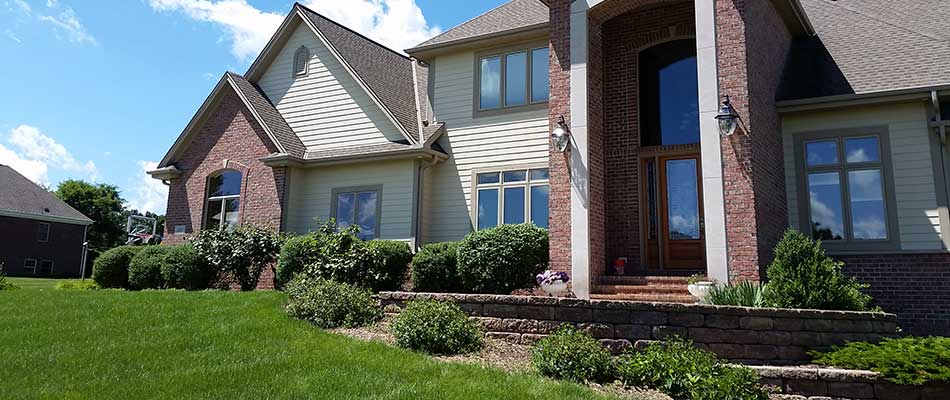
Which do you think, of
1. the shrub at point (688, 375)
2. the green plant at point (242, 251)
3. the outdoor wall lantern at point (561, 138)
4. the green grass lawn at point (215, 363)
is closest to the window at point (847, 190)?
the outdoor wall lantern at point (561, 138)

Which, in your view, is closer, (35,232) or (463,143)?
(463,143)

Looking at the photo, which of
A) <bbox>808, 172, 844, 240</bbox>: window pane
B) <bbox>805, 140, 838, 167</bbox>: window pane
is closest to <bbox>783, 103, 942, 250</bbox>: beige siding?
<bbox>805, 140, 838, 167</bbox>: window pane

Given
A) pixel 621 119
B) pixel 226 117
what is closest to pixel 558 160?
pixel 621 119

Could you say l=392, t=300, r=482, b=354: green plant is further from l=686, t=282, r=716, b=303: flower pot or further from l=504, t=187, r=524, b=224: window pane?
l=504, t=187, r=524, b=224: window pane

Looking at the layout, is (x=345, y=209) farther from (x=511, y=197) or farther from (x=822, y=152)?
(x=822, y=152)

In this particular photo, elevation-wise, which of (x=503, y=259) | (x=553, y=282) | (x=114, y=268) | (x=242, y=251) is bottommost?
(x=553, y=282)

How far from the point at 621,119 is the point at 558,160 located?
2169 mm

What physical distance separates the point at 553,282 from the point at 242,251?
25.0ft

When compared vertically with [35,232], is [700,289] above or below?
below

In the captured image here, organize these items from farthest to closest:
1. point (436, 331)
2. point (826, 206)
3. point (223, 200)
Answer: point (223, 200)
point (826, 206)
point (436, 331)

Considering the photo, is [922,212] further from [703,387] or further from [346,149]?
[346,149]

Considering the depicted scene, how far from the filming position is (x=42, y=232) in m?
36.6

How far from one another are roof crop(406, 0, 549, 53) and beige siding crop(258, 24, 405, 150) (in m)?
1.89

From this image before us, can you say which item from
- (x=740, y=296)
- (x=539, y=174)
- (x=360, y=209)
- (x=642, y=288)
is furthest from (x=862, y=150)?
(x=360, y=209)
